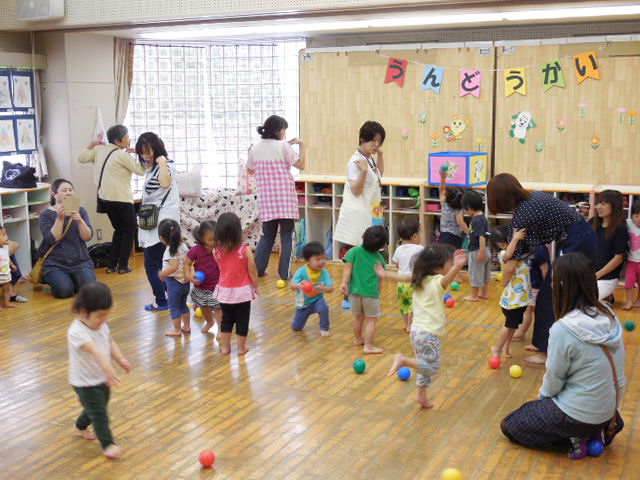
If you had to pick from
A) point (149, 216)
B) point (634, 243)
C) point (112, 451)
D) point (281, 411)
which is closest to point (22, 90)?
point (149, 216)

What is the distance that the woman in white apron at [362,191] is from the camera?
7168 millimetres

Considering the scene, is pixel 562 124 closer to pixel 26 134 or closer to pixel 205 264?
pixel 205 264

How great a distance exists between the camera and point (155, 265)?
7.59m

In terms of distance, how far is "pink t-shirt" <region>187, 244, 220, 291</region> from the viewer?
6574mm

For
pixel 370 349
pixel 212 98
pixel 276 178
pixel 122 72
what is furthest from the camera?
pixel 212 98

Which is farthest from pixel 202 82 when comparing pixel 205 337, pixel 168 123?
pixel 205 337

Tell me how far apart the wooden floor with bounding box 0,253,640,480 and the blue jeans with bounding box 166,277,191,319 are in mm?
269

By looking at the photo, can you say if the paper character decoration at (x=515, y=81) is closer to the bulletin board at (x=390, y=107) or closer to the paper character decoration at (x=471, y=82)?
the bulletin board at (x=390, y=107)

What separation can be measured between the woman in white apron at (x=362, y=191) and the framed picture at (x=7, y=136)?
15.2 ft

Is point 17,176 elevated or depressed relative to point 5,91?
depressed

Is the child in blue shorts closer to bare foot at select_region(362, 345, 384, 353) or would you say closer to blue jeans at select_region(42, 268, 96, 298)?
bare foot at select_region(362, 345, 384, 353)

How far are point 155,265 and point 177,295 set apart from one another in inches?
33.7

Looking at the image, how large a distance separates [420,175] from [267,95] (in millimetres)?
2541

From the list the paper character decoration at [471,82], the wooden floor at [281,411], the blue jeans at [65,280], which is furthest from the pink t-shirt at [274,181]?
the paper character decoration at [471,82]
